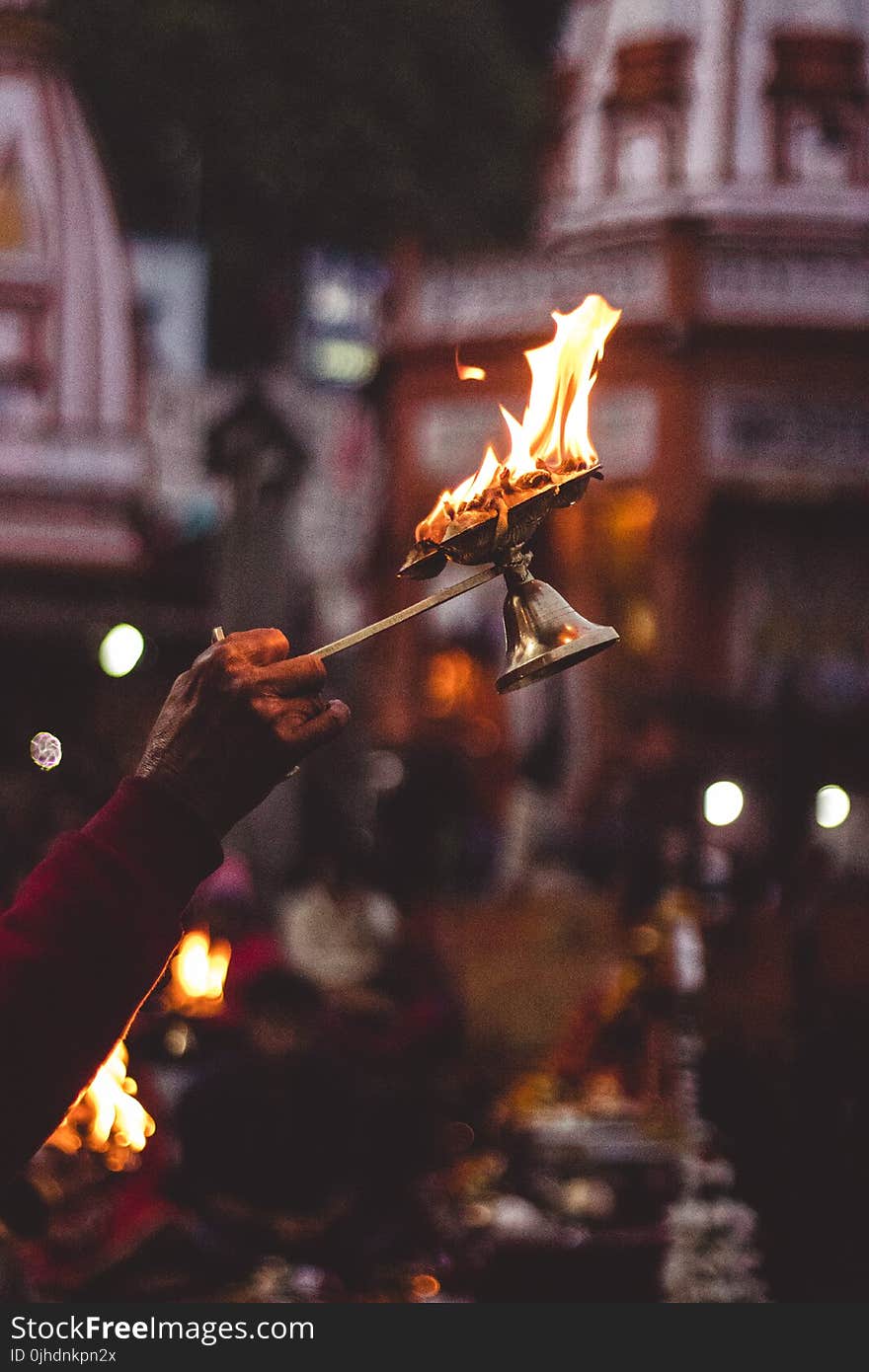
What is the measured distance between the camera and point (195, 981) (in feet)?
18.6

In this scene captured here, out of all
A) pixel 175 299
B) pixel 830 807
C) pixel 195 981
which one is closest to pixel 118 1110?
pixel 195 981

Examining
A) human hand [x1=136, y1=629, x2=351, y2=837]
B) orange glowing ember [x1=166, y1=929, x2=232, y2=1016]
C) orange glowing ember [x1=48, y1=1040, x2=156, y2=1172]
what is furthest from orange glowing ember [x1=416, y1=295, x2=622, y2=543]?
orange glowing ember [x1=166, y1=929, x2=232, y2=1016]

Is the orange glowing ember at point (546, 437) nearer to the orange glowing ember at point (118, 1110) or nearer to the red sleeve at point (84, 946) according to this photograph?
the red sleeve at point (84, 946)

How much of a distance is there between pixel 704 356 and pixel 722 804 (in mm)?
5202

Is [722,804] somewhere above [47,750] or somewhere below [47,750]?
above

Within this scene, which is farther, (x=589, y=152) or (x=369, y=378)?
(x=369, y=378)

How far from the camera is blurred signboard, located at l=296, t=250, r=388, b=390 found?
892 inches

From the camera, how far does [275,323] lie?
24.9 m

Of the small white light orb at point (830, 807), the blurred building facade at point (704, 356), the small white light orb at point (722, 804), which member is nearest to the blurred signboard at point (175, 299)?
the blurred building facade at point (704, 356)

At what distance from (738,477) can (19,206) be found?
178 inches

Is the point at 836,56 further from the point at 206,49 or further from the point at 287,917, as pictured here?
the point at 206,49

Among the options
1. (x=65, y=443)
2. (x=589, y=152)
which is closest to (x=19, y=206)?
(x=65, y=443)

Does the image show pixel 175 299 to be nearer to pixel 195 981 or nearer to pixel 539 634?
pixel 195 981

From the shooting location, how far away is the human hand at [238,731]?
208 cm
